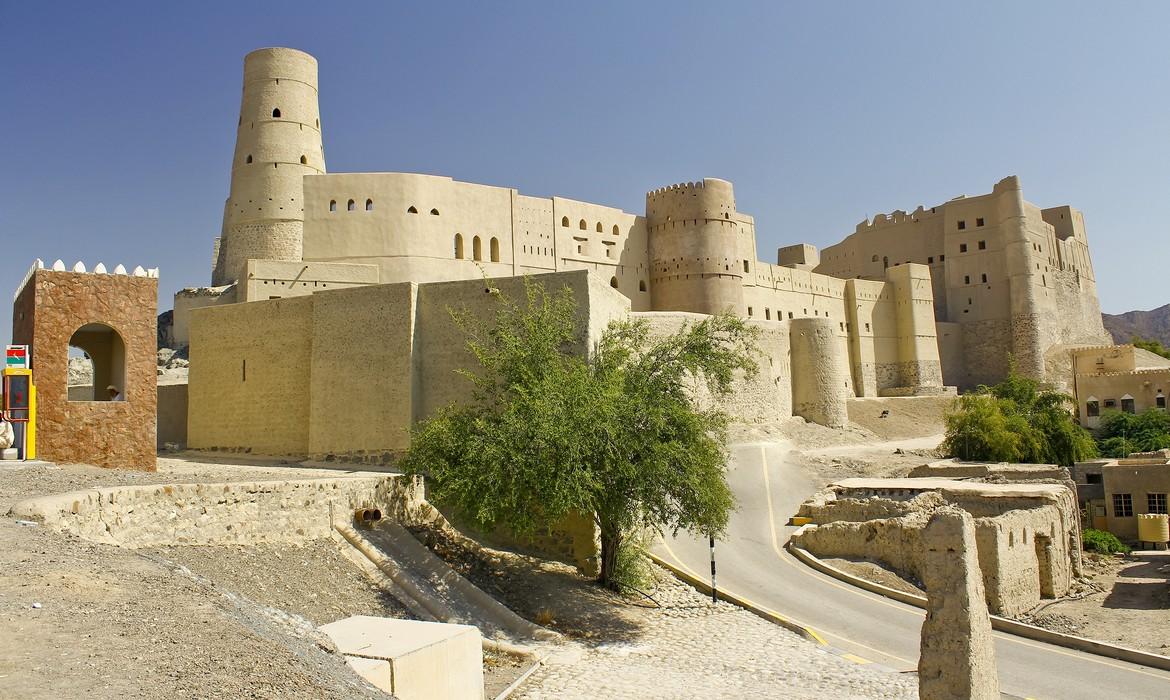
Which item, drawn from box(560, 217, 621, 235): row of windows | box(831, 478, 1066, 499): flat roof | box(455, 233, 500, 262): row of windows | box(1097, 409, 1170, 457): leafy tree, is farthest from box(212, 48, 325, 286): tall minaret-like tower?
box(1097, 409, 1170, 457): leafy tree

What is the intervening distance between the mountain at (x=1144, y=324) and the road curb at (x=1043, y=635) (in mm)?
100535

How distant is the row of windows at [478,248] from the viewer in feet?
104

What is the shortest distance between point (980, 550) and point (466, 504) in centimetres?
821

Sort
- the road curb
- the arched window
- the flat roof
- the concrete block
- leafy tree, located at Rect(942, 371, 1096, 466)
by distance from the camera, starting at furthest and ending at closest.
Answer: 1. leafy tree, located at Rect(942, 371, 1096, 466)
2. the flat roof
3. the arched window
4. the road curb
5. the concrete block

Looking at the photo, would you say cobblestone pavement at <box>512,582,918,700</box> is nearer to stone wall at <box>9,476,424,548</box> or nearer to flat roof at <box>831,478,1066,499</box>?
stone wall at <box>9,476,424,548</box>

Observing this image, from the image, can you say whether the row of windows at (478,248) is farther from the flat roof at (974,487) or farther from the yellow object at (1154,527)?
the yellow object at (1154,527)

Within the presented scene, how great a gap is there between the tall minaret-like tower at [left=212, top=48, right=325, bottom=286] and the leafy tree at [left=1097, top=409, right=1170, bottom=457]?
27903 mm

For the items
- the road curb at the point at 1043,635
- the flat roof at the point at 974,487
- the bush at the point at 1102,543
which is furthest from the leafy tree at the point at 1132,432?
the road curb at the point at 1043,635

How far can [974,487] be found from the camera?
62.6 feet

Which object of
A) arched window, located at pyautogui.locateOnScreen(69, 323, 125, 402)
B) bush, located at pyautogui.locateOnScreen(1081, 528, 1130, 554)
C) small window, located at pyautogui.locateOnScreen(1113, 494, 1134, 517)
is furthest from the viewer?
small window, located at pyautogui.locateOnScreen(1113, 494, 1134, 517)

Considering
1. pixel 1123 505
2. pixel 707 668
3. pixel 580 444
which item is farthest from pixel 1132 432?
pixel 707 668

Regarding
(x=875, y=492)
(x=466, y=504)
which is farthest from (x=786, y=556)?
(x=466, y=504)

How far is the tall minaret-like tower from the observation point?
2956 cm

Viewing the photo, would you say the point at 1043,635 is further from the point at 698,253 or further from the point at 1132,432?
the point at 698,253
